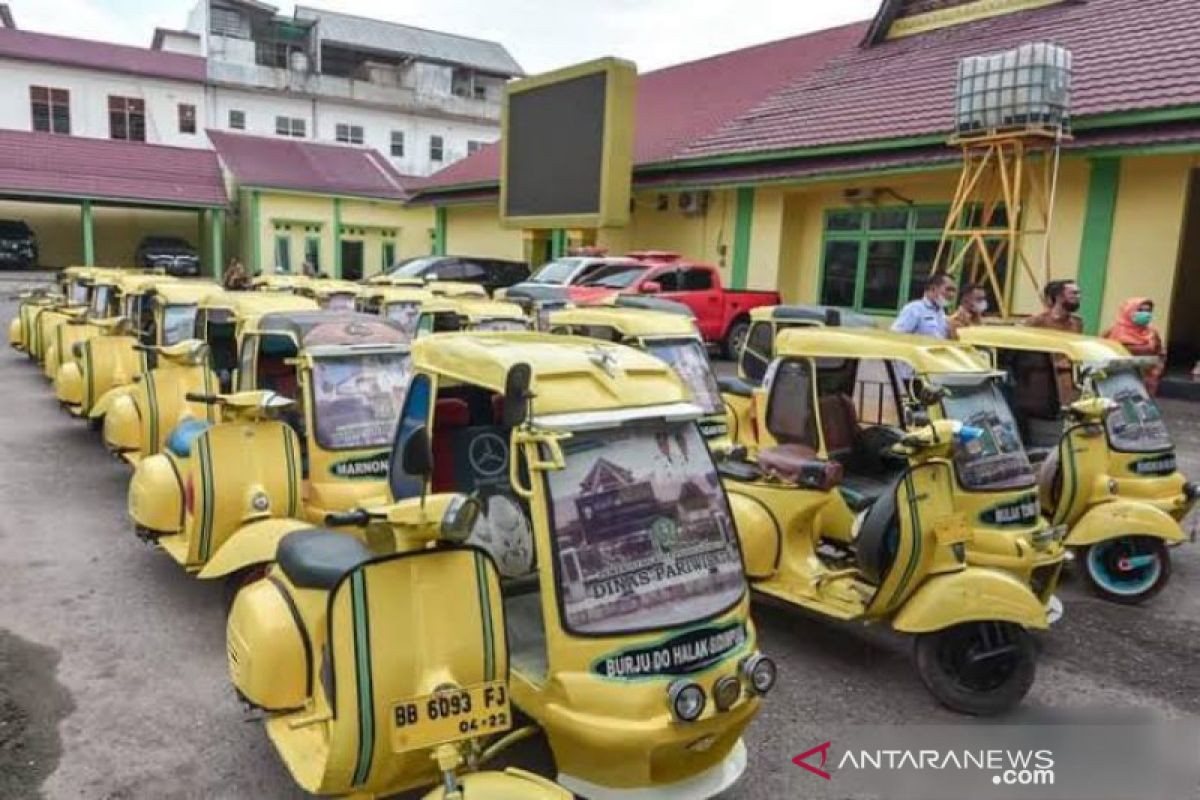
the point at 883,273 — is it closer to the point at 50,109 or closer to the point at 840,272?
the point at 840,272

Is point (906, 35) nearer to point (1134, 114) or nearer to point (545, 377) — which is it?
point (1134, 114)

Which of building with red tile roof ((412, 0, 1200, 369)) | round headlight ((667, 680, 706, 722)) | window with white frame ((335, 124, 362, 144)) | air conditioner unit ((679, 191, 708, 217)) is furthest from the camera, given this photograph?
window with white frame ((335, 124, 362, 144))

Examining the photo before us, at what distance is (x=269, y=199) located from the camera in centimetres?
3045

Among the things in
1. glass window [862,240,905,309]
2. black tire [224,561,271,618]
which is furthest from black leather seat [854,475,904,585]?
glass window [862,240,905,309]

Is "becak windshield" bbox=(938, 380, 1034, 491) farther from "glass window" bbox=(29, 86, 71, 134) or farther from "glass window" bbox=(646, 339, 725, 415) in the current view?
"glass window" bbox=(29, 86, 71, 134)

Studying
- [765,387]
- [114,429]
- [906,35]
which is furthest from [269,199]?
[765,387]

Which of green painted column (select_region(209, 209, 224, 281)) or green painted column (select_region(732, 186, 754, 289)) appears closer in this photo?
green painted column (select_region(732, 186, 754, 289))

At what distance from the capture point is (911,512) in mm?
4672

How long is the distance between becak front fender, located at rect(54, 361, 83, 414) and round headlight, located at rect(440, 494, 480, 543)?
27.4 ft

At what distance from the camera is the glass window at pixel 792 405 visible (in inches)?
242

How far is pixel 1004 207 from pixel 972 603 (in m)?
10.4

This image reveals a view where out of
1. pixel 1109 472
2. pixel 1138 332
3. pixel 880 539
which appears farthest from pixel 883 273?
pixel 880 539

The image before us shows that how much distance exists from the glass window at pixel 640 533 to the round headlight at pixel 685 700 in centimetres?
23

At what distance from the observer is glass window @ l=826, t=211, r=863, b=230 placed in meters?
15.9
